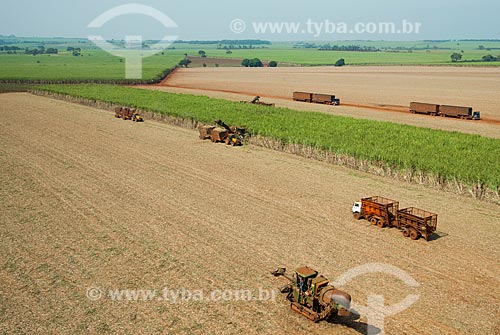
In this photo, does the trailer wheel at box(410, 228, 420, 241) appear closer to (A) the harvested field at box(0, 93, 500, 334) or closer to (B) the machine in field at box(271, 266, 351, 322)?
(A) the harvested field at box(0, 93, 500, 334)

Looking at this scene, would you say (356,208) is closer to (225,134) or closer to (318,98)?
(225,134)

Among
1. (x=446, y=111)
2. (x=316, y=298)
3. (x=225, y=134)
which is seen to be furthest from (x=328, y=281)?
(x=446, y=111)

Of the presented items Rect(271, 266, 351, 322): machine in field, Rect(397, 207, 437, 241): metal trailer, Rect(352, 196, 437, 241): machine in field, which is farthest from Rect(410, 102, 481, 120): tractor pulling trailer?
Rect(271, 266, 351, 322): machine in field

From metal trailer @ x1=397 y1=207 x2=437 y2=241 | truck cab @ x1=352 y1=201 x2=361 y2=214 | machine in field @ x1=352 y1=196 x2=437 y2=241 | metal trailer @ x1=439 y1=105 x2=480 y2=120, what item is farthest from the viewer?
metal trailer @ x1=439 y1=105 x2=480 y2=120

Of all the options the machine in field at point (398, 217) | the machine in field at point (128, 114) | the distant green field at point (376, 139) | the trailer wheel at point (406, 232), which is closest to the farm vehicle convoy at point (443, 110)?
the distant green field at point (376, 139)

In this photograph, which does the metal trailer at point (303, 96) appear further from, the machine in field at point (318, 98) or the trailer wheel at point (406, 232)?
the trailer wheel at point (406, 232)
